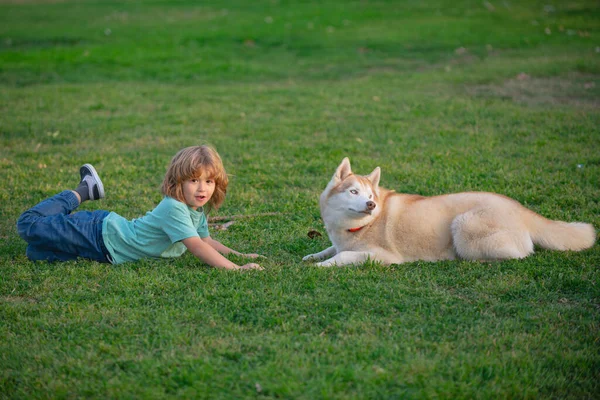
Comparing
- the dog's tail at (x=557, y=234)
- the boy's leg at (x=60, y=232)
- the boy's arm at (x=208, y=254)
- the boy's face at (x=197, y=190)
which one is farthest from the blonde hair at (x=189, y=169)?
the dog's tail at (x=557, y=234)

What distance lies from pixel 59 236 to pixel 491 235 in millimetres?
3672

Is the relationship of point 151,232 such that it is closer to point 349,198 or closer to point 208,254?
point 208,254

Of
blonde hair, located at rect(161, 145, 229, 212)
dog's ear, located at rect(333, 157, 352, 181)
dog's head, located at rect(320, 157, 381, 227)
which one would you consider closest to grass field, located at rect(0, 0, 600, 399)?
dog's head, located at rect(320, 157, 381, 227)

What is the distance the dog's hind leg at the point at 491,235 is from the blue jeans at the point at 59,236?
307cm

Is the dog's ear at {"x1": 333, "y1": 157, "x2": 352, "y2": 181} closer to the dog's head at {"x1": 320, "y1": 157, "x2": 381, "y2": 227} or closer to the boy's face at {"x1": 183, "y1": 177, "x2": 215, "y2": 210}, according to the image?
the dog's head at {"x1": 320, "y1": 157, "x2": 381, "y2": 227}

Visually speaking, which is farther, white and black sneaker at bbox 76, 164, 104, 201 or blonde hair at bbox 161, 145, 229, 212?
white and black sneaker at bbox 76, 164, 104, 201

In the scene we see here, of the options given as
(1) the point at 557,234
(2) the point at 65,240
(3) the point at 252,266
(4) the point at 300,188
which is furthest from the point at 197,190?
(1) the point at 557,234

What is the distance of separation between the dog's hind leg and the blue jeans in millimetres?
3074

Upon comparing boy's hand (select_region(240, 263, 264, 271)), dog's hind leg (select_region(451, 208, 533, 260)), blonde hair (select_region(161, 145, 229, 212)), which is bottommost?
boy's hand (select_region(240, 263, 264, 271))

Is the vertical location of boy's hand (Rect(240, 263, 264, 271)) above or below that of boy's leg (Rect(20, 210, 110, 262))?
below

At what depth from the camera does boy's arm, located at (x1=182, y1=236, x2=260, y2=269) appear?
5.20 metres

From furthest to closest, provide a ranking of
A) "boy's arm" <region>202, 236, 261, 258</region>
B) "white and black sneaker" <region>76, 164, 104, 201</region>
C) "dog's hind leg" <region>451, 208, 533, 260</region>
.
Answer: "white and black sneaker" <region>76, 164, 104, 201</region>, "boy's arm" <region>202, 236, 261, 258</region>, "dog's hind leg" <region>451, 208, 533, 260</region>

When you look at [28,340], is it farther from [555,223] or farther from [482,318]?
[555,223]

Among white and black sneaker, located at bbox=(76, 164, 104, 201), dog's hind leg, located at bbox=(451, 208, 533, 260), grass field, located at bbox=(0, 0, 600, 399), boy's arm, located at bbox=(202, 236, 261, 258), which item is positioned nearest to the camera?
→ grass field, located at bbox=(0, 0, 600, 399)
